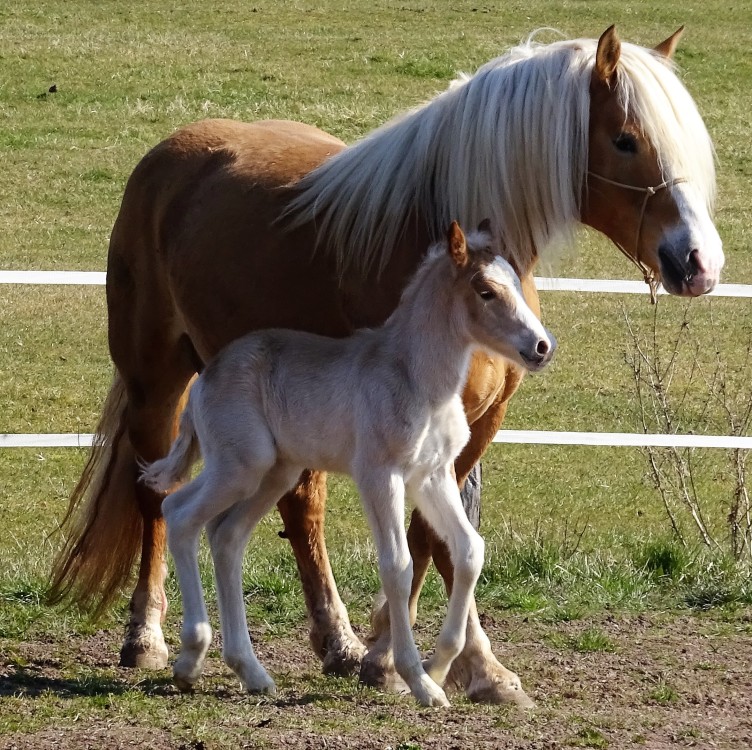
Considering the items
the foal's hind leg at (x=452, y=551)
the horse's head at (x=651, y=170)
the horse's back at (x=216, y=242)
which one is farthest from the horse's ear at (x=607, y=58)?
the foal's hind leg at (x=452, y=551)

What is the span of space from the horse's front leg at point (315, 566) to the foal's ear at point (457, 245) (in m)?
1.37

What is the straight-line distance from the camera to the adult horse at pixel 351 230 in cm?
407

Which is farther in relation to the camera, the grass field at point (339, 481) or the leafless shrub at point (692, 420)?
the leafless shrub at point (692, 420)

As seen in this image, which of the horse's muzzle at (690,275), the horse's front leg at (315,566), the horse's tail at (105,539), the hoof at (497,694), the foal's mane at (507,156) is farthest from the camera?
the horse's tail at (105,539)

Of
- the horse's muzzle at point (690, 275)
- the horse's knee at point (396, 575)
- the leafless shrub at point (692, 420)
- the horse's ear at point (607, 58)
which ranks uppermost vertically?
the horse's ear at point (607, 58)

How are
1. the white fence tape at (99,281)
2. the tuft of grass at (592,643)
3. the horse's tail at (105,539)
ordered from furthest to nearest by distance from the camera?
the white fence tape at (99,281), the horse's tail at (105,539), the tuft of grass at (592,643)

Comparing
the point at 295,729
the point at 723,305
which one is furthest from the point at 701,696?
the point at 723,305

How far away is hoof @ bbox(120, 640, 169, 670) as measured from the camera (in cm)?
498

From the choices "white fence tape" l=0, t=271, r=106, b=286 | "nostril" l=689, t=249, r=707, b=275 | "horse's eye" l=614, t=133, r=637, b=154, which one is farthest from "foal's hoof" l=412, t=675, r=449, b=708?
"white fence tape" l=0, t=271, r=106, b=286

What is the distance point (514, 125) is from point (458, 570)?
1.37 meters

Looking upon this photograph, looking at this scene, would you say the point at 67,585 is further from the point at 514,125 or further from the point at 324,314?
the point at 514,125

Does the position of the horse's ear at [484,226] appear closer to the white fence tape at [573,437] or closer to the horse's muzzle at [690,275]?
the horse's muzzle at [690,275]

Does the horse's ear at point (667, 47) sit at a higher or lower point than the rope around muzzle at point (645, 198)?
higher

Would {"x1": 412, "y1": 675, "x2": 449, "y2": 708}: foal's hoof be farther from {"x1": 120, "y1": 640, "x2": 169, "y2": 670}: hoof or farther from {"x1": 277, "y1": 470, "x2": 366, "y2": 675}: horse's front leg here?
{"x1": 120, "y1": 640, "x2": 169, "y2": 670}: hoof
